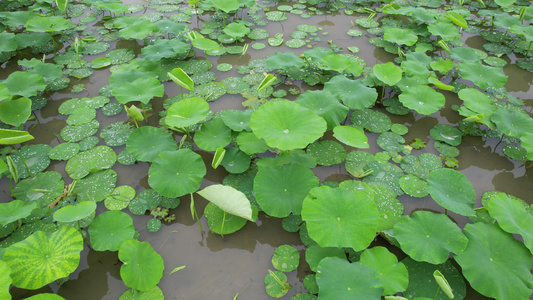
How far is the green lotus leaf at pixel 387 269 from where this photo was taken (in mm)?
2363

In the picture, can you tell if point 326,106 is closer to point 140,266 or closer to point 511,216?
point 511,216

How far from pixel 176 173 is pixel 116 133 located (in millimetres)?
1296

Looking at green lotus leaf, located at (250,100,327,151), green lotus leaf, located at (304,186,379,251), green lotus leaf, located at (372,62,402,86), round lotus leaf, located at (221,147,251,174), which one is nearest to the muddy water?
round lotus leaf, located at (221,147,251,174)

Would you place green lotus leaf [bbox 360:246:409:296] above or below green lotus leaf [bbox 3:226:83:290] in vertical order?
below

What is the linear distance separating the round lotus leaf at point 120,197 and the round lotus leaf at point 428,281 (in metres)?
2.60

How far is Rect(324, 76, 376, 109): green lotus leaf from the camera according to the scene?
3.83 m

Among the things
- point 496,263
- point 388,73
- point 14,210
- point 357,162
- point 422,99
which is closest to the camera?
point 496,263

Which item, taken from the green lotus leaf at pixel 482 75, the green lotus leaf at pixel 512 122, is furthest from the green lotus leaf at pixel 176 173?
the green lotus leaf at pixel 482 75

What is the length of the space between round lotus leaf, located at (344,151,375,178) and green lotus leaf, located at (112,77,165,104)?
234 centimetres

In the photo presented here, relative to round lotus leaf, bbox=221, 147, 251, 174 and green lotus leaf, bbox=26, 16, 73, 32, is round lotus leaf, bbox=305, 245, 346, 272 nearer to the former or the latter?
round lotus leaf, bbox=221, 147, 251, 174

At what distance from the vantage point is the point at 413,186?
3291 millimetres

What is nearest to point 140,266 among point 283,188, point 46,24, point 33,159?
point 283,188

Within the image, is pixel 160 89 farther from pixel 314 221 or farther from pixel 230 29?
pixel 314 221

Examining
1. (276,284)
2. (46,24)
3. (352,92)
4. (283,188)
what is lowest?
(276,284)
